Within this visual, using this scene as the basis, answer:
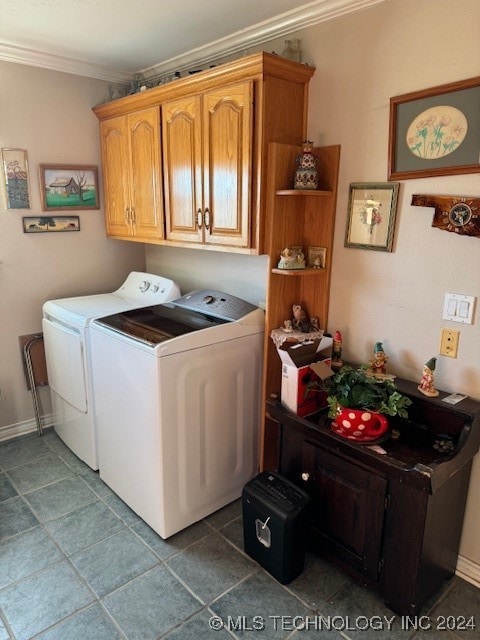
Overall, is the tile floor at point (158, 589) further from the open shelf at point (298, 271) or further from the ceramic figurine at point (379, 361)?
the open shelf at point (298, 271)

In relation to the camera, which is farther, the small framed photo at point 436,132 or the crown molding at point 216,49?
the crown molding at point 216,49

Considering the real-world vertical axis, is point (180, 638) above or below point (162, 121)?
below

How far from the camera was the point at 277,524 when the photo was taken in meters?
1.75

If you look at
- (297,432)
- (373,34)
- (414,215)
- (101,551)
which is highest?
(373,34)

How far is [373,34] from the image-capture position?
70.9 inches

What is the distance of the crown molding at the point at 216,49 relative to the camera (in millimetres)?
1883

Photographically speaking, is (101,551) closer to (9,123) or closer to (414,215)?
(414,215)

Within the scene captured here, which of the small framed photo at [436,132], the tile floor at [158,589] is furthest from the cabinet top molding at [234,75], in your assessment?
the tile floor at [158,589]

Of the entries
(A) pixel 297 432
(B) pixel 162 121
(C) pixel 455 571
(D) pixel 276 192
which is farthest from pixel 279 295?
(C) pixel 455 571

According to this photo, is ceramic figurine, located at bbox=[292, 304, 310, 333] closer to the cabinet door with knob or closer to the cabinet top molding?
the cabinet door with knob

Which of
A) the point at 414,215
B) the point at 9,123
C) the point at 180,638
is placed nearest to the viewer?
the point at 180,638

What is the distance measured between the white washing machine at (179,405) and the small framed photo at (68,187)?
99 centimetres

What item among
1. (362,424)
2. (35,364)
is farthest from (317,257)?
(35,364)

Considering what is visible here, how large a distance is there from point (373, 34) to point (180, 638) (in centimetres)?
247
